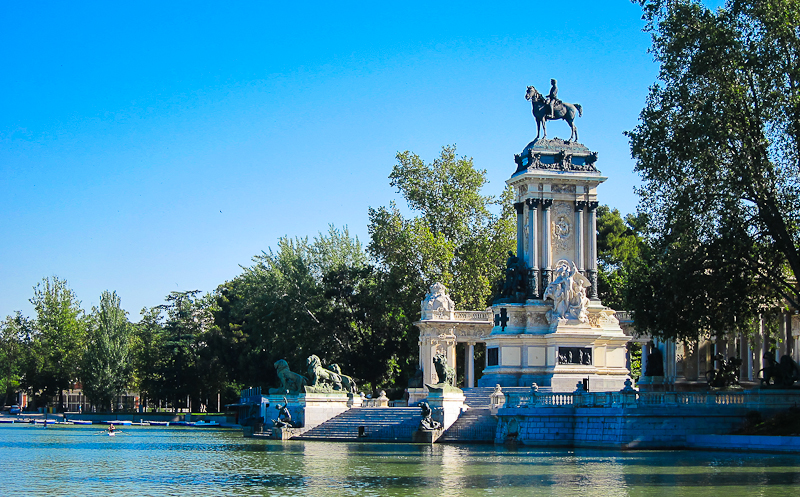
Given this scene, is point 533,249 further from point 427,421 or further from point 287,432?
point 287,432

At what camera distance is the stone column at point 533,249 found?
53.9 metres

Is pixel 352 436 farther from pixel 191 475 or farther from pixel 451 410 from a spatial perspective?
pixel 191 475

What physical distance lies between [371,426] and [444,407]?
4.21m

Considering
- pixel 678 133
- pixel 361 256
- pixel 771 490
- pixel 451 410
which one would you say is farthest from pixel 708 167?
pixel 361 256

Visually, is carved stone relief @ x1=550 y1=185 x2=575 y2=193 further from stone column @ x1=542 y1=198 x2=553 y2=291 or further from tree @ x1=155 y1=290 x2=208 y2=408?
tree @ x1=155 y1=290 x2=208 y2=408

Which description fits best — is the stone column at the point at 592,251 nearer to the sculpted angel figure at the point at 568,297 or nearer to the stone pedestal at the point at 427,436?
the sculpted angel figure at the point at 568,297

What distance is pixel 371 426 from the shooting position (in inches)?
1774

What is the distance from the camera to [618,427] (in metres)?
35.2

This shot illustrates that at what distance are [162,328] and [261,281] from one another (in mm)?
28172

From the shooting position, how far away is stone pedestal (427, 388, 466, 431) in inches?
1658

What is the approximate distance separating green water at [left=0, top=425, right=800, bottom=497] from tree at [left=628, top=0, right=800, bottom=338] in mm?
7457

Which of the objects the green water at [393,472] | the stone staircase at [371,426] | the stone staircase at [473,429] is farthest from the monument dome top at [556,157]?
the green water at [393,472]

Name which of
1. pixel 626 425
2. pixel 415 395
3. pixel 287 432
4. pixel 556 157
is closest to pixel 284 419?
A: pixel 287 432

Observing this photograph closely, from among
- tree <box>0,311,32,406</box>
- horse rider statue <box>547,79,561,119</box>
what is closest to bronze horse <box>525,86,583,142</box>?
horse rider statue <box>547,79,561,119</box>
